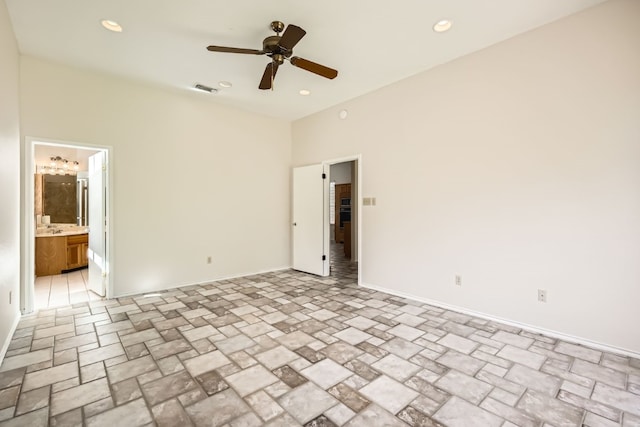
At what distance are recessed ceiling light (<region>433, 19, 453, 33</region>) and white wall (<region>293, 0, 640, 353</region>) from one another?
693 millimetres

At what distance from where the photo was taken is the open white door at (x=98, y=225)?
399cm

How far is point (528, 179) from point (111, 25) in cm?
440

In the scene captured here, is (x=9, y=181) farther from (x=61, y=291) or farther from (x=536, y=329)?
(x=536, y=329)

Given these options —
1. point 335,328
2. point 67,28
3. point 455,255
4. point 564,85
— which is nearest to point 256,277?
point 335,328

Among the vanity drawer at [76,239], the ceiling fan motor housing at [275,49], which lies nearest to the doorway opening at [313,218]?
the ceiling fan motor housing at [275,49]

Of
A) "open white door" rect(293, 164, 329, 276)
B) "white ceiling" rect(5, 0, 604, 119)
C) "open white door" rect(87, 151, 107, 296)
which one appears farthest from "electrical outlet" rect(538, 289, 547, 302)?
"open white door" rect(87, 151, 107, 296)

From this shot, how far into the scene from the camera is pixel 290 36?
2.46m

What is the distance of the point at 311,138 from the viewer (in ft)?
18.2

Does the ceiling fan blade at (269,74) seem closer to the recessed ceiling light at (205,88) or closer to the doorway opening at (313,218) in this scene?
the recessed ceiling light at (205,88)

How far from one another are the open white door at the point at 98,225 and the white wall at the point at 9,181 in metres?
0.86

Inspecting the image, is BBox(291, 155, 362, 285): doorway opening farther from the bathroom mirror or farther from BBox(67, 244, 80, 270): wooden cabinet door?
the bathroom mirror

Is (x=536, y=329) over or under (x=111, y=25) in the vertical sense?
under

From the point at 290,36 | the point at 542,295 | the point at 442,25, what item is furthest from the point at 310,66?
the point at 542,295

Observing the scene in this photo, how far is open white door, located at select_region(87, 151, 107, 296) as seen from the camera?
3.99 m
